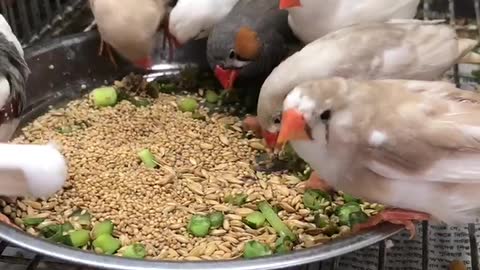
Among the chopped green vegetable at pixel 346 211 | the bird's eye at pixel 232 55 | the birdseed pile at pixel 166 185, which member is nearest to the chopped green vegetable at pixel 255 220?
the birdseed pile at pixel 166 185

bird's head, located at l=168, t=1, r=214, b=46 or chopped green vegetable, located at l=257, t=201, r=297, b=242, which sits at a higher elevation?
bird's head, located at l=168, t=1, r=214, b=46

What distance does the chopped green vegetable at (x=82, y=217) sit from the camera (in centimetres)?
117

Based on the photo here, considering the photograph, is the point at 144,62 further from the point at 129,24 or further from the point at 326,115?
the point at 326,115

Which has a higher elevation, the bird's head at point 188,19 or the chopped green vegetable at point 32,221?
the bird's head at point 188,19

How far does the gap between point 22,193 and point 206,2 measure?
1.82 feet

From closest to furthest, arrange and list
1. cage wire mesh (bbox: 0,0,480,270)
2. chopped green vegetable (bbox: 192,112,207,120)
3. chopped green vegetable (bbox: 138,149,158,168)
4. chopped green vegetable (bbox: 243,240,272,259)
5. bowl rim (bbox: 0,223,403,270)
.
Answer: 1. bowl rim (bbox: 0,223,403,270)
2. chopped green vegetable (bbox: 243,240,272,259)
3. chopped green vegetable (bbox: 138,149,158,168)
4. chopped green vegetable (bbox: 192,112,207,120)
5. cage wire mesh (bbox: 0,0,480,270)

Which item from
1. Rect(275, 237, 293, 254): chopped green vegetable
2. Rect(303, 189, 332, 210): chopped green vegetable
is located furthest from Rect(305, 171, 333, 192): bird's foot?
Rect(275, 237, 293, 254): chopped green vegetable

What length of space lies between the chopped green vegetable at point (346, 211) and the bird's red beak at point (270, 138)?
0.49 ft

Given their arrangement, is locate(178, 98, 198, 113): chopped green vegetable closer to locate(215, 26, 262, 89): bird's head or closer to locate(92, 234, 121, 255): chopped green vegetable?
locate(215, 26, 262, 89): bird's head

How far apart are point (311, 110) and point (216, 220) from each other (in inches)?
11.0

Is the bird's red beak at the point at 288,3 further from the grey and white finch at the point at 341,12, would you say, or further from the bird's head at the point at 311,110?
the bird's head at the point at 311,110

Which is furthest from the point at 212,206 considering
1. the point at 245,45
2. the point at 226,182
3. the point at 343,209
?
the point at 245,45

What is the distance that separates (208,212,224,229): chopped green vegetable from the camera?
116 cm

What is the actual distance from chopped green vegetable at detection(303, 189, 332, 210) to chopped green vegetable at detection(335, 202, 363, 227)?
3cm
